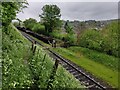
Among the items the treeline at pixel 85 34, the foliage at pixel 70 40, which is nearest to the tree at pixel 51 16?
the treeline at pixel 85 34

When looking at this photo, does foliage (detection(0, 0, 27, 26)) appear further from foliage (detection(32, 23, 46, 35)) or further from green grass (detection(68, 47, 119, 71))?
foliage (detection(32, 23, 46, 35))

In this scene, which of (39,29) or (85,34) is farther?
(39,29)

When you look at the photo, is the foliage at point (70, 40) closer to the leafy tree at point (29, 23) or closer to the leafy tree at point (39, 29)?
the leafy tree at point (39, 29)

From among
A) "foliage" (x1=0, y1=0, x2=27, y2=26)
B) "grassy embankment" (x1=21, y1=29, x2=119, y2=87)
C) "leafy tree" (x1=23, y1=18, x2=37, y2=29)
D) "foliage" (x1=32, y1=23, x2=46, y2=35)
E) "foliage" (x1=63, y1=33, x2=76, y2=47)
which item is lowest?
"grassy embankment" (x1=21, y1=29, x2=119, y2=87)

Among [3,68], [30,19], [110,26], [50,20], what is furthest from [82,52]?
[30,19]

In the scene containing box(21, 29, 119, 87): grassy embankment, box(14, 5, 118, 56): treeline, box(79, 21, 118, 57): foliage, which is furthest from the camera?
box(14, 5, 118, 56): treeline

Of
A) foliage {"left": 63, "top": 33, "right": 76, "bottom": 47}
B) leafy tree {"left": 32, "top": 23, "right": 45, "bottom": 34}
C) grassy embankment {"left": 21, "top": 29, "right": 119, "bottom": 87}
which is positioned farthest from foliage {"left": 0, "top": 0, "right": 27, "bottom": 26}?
leafy tree {"left": 32, "top": 23, "right": 45, "bottom": 34}

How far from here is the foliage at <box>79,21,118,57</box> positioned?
1278 inches

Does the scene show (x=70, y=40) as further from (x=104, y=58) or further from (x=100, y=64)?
(x=100, y=64)

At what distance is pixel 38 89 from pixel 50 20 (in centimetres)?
4419

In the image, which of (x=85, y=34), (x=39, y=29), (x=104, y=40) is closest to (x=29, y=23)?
(x=39, y=29)

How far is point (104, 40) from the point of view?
34750mm

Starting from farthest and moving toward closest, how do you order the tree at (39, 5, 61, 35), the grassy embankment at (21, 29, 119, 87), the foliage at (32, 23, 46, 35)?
the foliage at (32, 23, 46, 35)
the tree at (39, 5, 61, 35)
the grassy embankment at (21, 29, 119, 87)

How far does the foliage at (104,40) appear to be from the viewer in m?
32.5
